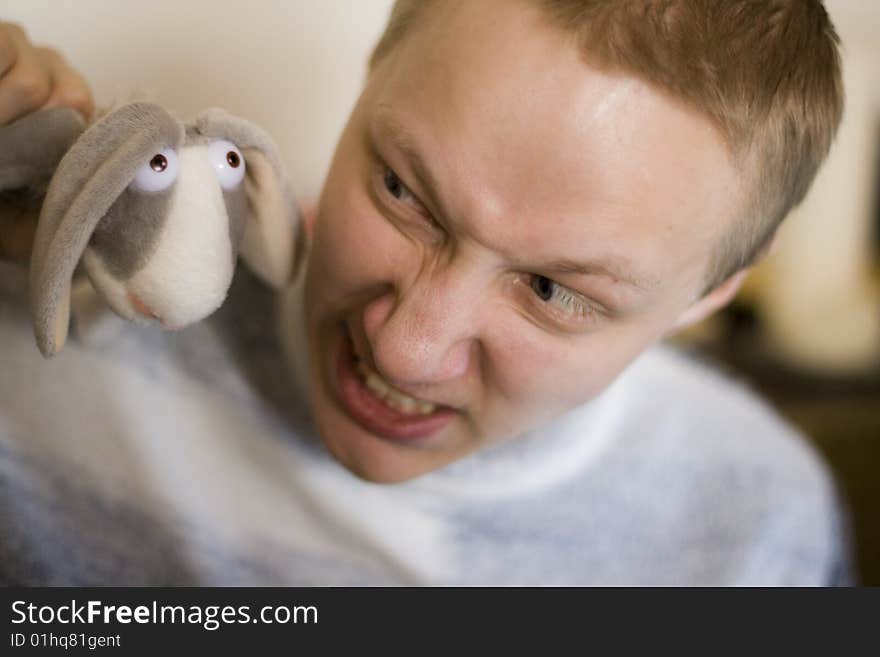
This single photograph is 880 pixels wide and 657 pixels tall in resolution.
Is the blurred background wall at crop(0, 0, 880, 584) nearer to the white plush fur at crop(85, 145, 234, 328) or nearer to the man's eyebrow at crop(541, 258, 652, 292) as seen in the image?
the white plush fur at crop(85, 145, 234, 328)

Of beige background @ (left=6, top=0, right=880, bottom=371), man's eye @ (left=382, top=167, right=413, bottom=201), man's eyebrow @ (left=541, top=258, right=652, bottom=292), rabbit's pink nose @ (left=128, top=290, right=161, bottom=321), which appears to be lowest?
rabbit's pink nose @ (left=128, top=290, right=161, bottom=321)

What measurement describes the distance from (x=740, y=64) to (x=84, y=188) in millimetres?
432

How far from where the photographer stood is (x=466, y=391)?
28.0 inches

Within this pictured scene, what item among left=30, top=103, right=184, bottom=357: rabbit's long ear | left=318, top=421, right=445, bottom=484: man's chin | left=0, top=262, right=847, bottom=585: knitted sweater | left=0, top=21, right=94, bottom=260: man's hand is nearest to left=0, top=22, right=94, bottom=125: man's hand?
left=0, top=21, right=94, bottom=260: man's hand

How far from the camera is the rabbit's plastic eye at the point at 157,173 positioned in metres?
0.50

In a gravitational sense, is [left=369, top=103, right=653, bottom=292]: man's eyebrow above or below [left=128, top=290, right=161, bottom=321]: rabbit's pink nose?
above

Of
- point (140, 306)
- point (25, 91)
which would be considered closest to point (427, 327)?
point (140, 306)

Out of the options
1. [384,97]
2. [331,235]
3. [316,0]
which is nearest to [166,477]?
[331,235]

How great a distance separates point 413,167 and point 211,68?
429 mm

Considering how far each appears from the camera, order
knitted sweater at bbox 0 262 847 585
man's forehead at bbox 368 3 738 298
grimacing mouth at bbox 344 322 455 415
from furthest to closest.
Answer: knitted sweater at bbox 0 262 847 585
grimacing mouth at bbox 344 322 455 415
man's forehead at bbox 368 3 738 298

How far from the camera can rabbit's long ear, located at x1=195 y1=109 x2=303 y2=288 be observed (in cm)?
55

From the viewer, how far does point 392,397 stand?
74 centimetres

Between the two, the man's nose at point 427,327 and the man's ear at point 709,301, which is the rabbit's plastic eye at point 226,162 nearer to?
the man's nose at point 427,327
